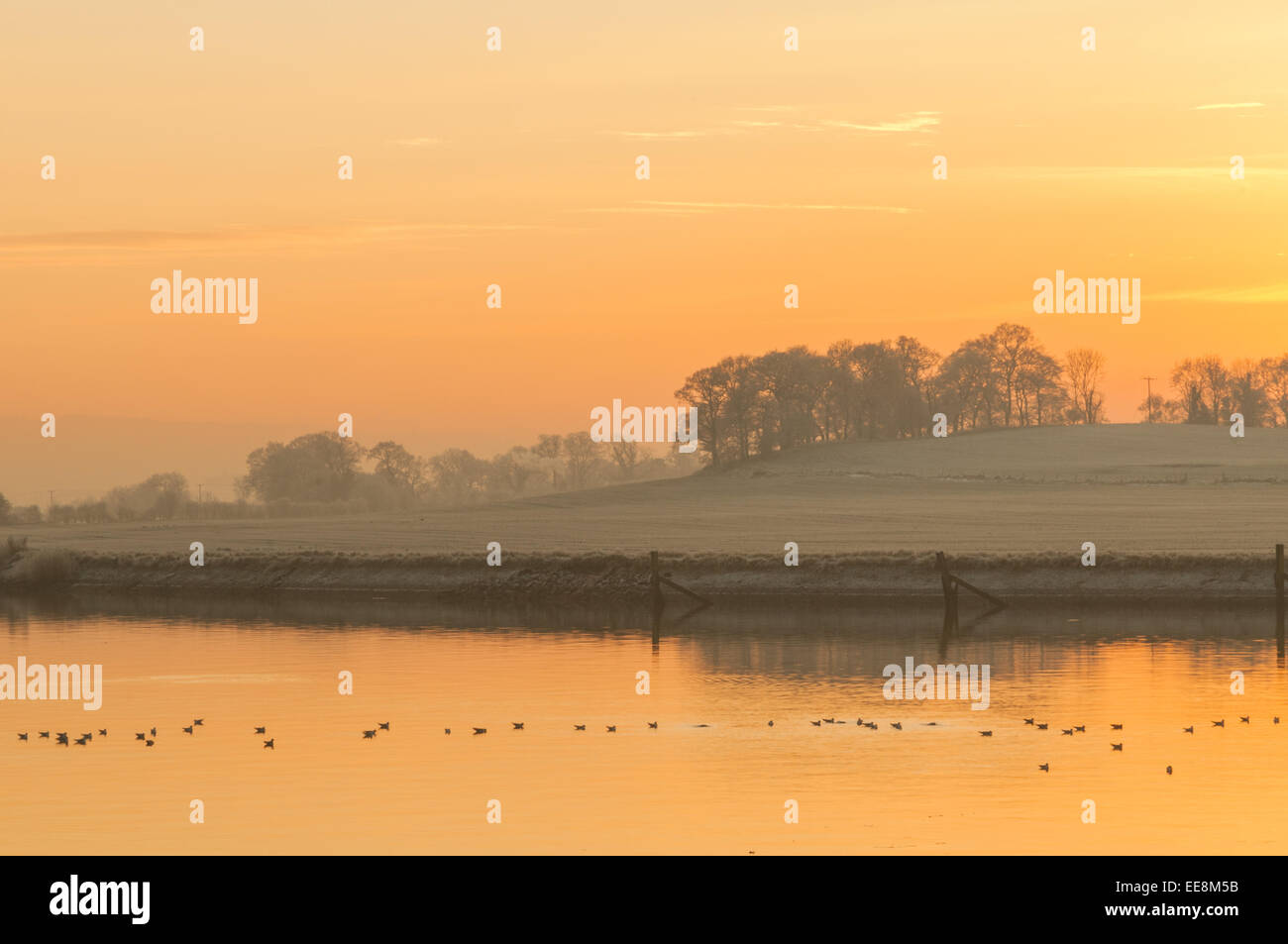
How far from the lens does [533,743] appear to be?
31172 millimetres

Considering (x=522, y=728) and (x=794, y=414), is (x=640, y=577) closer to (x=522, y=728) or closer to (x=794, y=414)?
(x=522, y=728)

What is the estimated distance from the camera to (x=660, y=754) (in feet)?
97.9

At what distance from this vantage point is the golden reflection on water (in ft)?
75.6

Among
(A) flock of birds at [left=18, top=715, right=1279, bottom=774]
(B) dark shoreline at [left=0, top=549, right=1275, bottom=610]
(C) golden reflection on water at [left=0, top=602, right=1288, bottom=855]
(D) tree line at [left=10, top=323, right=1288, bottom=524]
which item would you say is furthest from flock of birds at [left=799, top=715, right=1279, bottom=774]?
(D) tree line at [left=10, top=323, right=1288, bottom=524]

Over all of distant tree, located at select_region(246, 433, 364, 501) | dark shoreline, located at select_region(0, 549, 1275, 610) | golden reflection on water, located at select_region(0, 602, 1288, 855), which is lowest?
golden reflection on water, located at select_region(0, 602, 1288, 855)

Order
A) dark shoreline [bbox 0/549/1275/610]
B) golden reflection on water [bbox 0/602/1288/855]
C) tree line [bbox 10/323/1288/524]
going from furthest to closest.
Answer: tree line [bbox 10/323/1288/524] → dark shoreline [bbox 0/549/1275/610] → golden reflection on water [bbox 0/602/1288/855]

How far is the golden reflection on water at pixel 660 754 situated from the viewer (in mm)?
23047

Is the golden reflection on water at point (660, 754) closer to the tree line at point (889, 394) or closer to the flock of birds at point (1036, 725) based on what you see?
the flock of birds at point (1036, 725)

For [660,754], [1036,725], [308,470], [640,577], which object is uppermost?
[308,470]

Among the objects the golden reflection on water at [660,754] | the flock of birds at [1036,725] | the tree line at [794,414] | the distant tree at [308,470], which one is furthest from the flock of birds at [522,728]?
the distant tree at [308,470]

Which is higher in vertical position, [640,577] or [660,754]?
[640,577]

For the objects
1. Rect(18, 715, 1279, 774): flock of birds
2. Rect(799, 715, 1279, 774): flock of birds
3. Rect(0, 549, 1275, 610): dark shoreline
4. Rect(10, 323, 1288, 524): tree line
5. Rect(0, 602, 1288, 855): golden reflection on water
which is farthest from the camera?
Rect(10, 323, 1288, 524): tree line

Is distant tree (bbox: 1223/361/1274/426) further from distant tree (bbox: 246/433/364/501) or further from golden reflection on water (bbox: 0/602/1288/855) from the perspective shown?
golden reflection on water (bbox: 0/602/1288/855)

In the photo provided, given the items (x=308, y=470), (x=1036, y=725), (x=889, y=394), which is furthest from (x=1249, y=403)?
(x=1036, y=725)
